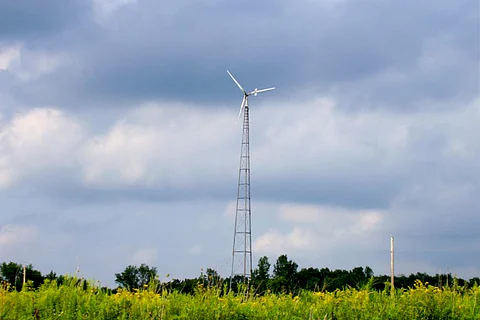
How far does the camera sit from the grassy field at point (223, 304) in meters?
11.5

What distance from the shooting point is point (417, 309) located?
12.9 metres

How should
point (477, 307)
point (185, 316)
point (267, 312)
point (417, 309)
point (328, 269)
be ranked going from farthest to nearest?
point (328, 269) < point (477, 307) < point (417, 309) < point (267, 312) < point (185, 316)

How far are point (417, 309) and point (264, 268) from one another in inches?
680

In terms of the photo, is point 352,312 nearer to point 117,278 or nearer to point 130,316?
point 130,316

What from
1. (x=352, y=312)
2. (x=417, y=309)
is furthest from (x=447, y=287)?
(x=352, y=312)

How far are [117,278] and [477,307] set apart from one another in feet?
38.3

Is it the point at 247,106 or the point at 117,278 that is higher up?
the point at 247,106

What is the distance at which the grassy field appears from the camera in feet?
37.6

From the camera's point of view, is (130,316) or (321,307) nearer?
(130,316)

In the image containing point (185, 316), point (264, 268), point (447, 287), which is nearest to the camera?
point (185, 316)

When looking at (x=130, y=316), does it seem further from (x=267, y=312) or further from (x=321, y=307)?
(x=321, y=307)

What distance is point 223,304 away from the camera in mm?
→ 11938

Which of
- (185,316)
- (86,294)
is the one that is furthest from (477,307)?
(86,294)

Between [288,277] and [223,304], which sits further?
[288,277]
